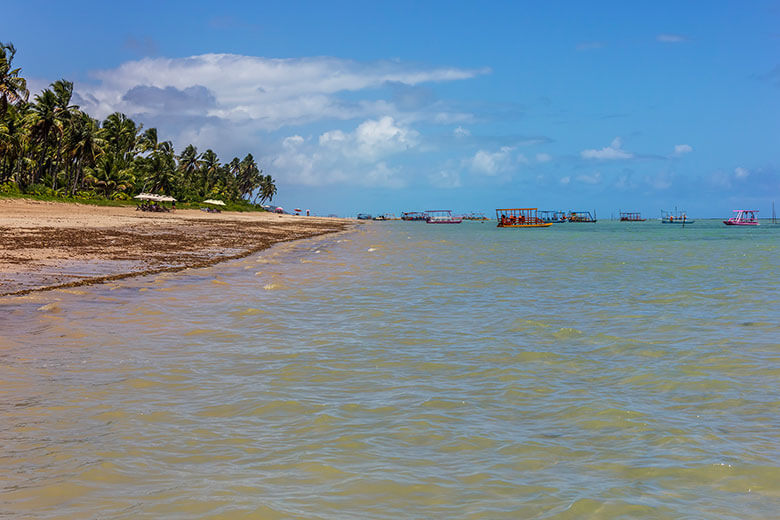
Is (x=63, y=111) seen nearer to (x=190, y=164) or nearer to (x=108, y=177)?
(x=108, y=177)

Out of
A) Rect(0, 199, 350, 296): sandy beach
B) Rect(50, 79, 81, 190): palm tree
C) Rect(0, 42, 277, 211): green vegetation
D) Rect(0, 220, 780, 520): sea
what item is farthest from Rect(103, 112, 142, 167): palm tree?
Rect(0, 220, 780, 520): sea

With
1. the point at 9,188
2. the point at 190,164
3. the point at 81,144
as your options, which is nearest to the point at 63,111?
the point at 81,144

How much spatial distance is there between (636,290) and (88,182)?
259ft

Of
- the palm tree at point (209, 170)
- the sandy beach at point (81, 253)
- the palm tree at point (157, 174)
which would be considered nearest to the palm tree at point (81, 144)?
the palm tree at point (157, 174)

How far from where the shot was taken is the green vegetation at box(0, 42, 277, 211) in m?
57.9

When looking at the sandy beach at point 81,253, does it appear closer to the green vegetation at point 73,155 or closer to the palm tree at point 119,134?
the green vegetation at point 73,155

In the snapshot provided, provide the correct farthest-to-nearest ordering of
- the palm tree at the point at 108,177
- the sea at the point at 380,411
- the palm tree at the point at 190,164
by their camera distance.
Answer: the palm tree at the point at 190,164 < the palm tree at the point at 108,177 < the sea at the point at 380,411

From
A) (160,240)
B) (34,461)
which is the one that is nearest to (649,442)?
(34,461)

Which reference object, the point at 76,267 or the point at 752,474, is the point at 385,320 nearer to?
the point at 752,474

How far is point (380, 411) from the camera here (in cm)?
652

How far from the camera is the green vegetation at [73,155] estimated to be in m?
57.9

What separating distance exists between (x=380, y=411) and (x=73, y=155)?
76287 millimetres

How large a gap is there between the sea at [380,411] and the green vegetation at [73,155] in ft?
167

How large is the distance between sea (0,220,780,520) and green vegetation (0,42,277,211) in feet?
167
